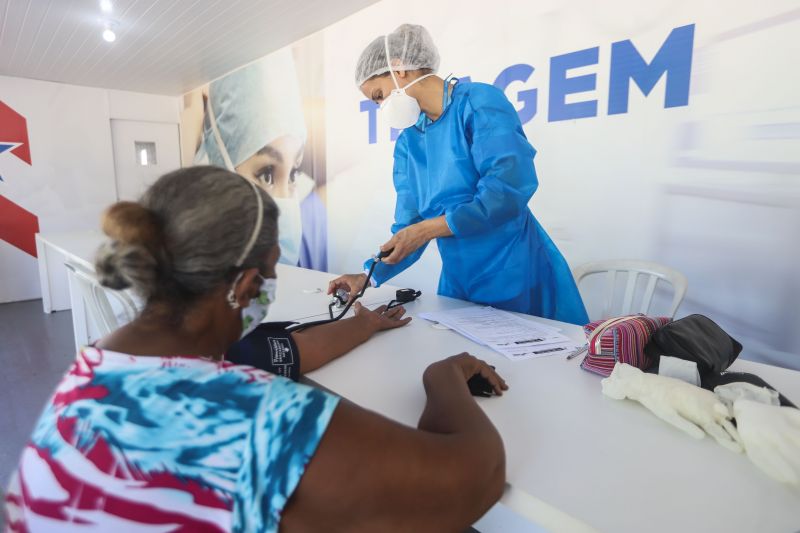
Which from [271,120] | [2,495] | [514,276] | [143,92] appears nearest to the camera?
[2,495]

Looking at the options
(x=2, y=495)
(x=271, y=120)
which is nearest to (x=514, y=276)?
(x=2, y=495)

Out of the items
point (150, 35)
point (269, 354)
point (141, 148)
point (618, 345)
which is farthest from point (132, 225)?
point (141, 148)

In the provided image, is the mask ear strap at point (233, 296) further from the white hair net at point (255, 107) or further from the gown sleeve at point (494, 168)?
the white hair net at point (255, 107)

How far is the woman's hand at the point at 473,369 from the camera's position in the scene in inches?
33.5

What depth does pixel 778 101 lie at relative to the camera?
171 cm

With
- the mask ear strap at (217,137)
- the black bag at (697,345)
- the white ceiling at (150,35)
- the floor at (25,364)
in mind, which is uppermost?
the white ceiling at (150,35)

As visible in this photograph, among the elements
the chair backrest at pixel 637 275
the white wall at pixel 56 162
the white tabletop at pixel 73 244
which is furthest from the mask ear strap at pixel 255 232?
the white wall at pixel 56 162

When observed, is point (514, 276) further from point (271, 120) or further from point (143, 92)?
point (143, 92)

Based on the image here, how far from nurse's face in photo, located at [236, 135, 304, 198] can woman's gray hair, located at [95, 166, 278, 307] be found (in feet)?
12.1

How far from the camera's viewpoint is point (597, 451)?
0.67 m

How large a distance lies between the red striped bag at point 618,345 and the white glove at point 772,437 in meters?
0.24

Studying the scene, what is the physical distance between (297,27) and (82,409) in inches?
147

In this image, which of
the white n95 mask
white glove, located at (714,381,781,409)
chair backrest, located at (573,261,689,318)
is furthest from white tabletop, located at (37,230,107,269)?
white glove, located at (714,381,781,409)

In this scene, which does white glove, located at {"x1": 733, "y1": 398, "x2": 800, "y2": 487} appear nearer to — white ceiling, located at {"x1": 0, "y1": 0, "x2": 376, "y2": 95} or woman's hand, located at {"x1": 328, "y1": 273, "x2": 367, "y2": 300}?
woman's hand, located at {"x1": 328, "y1": 273, "x2": 367, "y2": 300}
